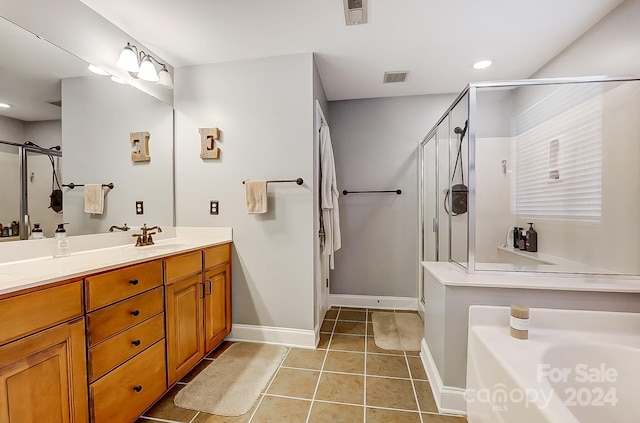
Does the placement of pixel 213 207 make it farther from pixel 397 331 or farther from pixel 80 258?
pixel 397 331

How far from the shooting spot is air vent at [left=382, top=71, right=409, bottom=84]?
8.14ft

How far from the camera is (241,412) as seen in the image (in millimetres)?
1460

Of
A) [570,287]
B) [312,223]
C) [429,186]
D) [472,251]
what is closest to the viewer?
[570,287]

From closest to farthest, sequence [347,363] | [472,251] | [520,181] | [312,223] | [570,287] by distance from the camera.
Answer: [570,287]
[472,251]
[347,363]
[312,223]
[520,181]

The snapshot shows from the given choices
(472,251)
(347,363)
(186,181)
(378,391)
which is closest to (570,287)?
(472,251)

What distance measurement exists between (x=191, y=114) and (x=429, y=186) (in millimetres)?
2433

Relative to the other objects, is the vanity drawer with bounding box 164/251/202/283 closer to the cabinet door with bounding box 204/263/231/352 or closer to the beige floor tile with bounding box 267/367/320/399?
the cabinet door with bounding box 204/263/231/352

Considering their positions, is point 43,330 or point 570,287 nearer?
point 43,330

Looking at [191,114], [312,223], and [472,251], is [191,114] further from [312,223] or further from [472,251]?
[472,251]

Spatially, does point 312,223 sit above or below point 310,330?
above

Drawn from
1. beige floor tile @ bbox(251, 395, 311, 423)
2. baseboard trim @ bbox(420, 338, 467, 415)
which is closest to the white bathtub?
baseboard trim @ bbox(420, 338, 467, 415)

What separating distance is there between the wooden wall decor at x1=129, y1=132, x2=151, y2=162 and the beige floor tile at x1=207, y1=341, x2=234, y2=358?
1647mm

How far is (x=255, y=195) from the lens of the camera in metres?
2.14

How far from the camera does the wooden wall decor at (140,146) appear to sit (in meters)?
2.03
